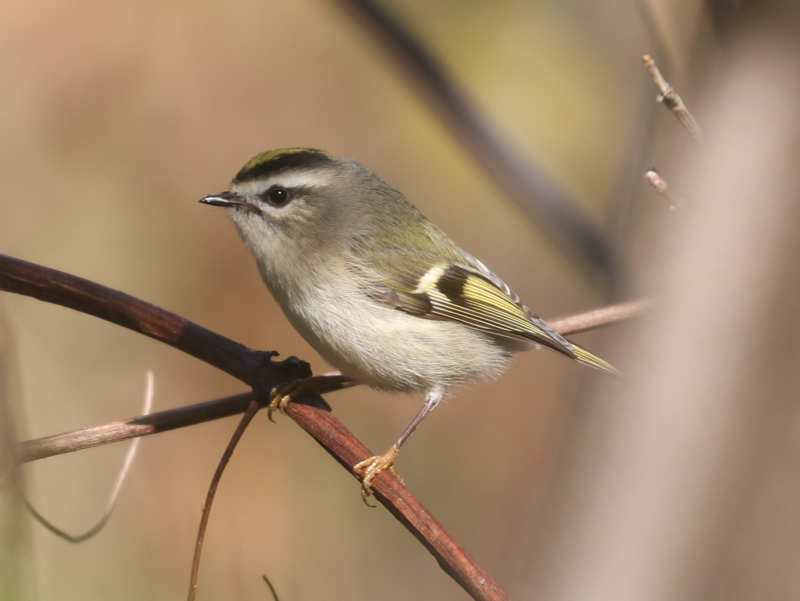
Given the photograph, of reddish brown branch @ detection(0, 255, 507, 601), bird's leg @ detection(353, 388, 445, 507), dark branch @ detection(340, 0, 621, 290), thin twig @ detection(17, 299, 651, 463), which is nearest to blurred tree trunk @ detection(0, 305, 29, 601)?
thin twig @ detection(17, 299, 651, 463)

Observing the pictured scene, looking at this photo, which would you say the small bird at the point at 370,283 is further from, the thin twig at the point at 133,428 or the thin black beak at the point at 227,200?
the thin twig at the point at 133,428

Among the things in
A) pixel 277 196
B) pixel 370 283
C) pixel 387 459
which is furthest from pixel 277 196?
pixel 387 459

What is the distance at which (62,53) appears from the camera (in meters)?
4.23

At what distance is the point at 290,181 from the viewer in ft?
6.90

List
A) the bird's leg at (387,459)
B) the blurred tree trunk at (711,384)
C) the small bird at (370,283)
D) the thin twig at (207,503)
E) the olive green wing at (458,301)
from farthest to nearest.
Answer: the olive green wing at (458,301) → the small bird at (370,283) → the bird's leg at (387,459) → the thin twig at (207,503) → the blurred tree trunk at (711,384)

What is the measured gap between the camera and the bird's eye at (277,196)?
2.09m

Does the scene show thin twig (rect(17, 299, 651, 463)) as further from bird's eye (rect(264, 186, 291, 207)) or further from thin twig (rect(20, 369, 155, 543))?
bird's eye (rect(264, 186, 291, 207))

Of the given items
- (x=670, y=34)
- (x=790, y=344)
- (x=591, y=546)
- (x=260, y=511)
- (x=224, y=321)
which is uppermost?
(x=670, y=34)

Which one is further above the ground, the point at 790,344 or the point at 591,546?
the point at 790,344

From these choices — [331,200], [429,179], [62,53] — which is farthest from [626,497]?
[62,53]

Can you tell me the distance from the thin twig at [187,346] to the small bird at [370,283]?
2.04 ft

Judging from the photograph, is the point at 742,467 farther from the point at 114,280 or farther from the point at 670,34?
the point at 114,280

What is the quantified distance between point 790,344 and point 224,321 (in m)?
3.38

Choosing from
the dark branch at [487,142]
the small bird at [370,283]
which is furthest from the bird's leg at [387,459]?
the dark branch at [487,142]
